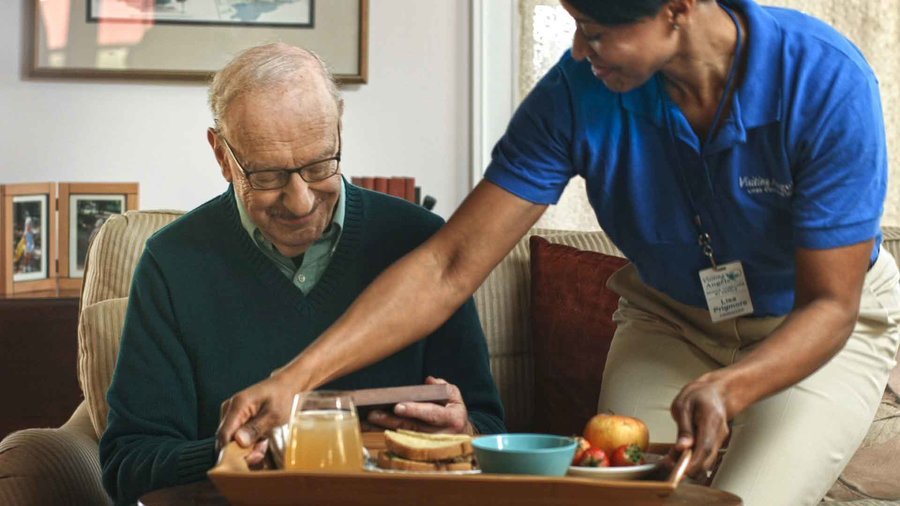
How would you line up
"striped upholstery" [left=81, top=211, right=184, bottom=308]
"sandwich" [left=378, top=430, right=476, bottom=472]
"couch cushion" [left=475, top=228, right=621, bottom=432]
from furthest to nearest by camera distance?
"couch cushion" [left=475, top=228, right=621, bottom=432], "striped upholstery" [left=81, top=211, right=184, bottom=308], "sandwich" [left=378, top=430, right=476, bottom=472]

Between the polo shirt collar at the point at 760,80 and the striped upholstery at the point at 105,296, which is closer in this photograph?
the polo shirt collar at the point at 760,80

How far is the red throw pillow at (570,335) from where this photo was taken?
252 cm

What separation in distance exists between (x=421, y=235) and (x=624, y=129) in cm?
43

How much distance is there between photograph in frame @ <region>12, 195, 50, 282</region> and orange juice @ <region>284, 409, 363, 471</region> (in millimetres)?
2110

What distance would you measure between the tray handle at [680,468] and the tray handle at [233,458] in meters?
0.45

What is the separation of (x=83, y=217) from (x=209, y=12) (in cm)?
69

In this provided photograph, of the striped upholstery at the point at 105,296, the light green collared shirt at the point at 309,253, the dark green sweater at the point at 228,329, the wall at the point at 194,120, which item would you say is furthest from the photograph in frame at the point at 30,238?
the light green collared shirt at the point at 309,253

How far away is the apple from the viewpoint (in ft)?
4.83

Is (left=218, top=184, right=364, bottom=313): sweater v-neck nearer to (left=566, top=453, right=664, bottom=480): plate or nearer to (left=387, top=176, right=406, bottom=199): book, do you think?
(left=566, top=453, right=664, bottom=480): plate

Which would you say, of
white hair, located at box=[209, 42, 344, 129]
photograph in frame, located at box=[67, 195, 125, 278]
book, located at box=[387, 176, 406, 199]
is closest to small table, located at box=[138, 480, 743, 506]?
white hair, located at box=[209, 42, 344, 129]

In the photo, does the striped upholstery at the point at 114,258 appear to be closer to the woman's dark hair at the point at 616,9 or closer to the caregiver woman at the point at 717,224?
the caregiver woman at the point at 717,224

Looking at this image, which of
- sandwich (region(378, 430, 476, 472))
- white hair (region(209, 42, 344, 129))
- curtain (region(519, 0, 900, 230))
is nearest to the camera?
sandwich (region(378, 430, 476, 472))

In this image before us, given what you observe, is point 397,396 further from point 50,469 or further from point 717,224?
point 50,469

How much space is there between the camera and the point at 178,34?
11.5 feet
